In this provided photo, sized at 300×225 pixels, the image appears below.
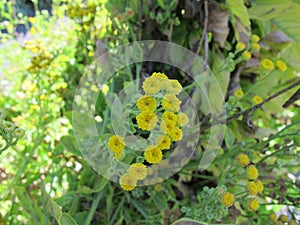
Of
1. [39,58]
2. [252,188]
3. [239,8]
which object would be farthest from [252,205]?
[39,58]

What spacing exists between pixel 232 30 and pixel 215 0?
2.7 inches

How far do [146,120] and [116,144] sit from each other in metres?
0.04

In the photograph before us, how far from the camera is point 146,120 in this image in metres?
0.32

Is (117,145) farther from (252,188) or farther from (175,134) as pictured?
(252,188)

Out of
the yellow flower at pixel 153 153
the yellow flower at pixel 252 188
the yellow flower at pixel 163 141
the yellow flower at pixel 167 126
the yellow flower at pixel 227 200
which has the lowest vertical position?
the yellow flower at pixel 252 188

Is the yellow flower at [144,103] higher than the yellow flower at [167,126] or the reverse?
higher

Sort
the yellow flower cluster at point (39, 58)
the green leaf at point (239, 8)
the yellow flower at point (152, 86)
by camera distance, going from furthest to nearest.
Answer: the yellow flower cluster at point (39, 58)
the green leaf at point (239, 8)
the yellow flower at point (152, 86)

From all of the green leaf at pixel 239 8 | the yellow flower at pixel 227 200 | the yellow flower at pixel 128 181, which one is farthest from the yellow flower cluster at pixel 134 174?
the green leaf at pixel 239 8

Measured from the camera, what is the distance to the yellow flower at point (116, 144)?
337 millimetres

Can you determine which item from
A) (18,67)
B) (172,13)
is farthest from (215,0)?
(18,67)

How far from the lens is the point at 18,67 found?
35.7 inches

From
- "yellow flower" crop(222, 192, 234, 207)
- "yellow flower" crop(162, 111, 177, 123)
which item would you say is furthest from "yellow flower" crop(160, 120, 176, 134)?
"yellow flower" crop(222, 192, 234, 207)

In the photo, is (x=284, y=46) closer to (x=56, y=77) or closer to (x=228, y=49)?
(x=228, y=49)

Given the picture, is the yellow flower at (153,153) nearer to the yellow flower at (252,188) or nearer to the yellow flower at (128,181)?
the yellow flower at (128,181)
